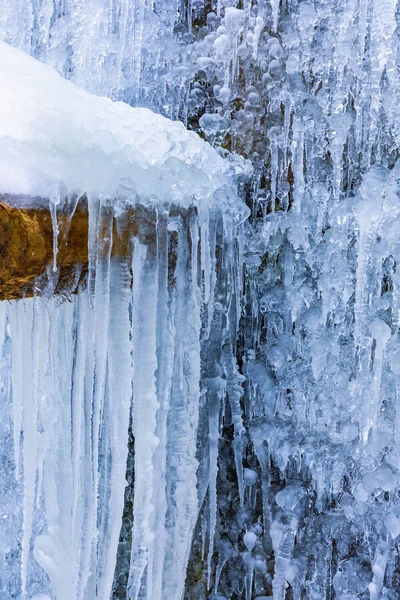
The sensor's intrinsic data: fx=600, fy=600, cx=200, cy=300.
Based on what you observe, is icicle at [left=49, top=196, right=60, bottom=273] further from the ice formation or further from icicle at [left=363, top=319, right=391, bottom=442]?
icicle at [left=363, top=319, right=391, bottom=442]

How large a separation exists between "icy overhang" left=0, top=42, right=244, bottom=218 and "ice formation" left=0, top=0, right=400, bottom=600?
0.29m

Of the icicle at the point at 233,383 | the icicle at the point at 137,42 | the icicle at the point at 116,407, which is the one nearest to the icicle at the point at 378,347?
the icicle at the point at 233,383

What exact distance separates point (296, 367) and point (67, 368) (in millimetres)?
829

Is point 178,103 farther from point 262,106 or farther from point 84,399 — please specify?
point 84,399

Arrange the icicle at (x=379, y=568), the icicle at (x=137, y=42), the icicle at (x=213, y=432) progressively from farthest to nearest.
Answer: the icicle at (x=137, y=42) < the icicle at (x=213, y=432) < the icicle at (x=379, y=568)

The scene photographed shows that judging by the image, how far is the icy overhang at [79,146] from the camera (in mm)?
1316

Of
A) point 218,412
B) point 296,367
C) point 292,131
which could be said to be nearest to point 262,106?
point 292,131

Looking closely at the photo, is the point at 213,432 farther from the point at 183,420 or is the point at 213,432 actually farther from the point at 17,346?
the point at 17,346

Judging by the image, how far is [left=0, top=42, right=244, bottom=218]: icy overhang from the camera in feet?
4.32

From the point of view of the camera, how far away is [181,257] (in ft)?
5.98

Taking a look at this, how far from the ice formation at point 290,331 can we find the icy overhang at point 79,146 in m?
0.29

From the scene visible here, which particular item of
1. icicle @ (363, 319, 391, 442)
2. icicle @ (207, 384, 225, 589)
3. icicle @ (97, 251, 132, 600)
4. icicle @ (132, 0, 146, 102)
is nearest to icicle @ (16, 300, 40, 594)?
icicle @ (97, 251, 132, 600)

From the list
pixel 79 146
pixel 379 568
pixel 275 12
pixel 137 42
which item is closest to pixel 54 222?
→ pixel 79 146

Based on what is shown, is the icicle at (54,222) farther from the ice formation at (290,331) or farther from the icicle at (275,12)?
the icicle at (275,12)
